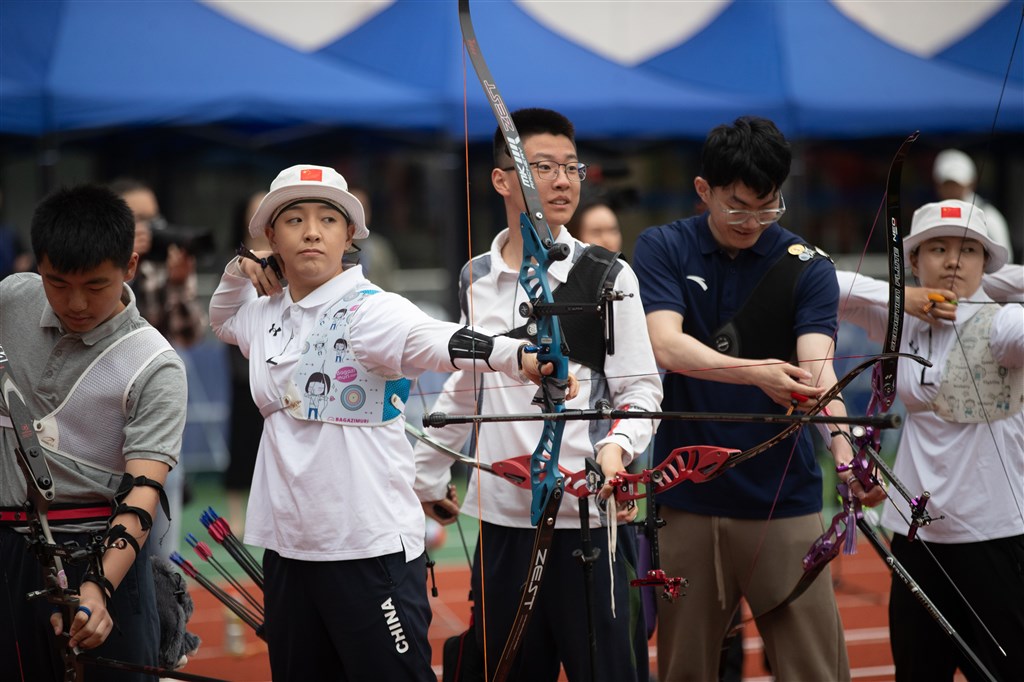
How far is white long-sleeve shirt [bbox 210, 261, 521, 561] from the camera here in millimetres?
2523

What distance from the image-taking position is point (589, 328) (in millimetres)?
2838

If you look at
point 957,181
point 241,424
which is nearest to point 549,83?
point 957,181

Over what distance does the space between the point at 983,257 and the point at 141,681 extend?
234 centimetres

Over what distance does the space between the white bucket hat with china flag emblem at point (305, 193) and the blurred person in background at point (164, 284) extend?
153cm

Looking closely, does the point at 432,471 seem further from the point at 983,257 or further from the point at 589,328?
the point at 983,257

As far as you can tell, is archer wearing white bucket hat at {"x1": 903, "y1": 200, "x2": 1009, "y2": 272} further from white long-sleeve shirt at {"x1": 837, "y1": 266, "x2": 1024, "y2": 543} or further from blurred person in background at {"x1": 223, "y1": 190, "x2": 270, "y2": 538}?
blurred person in background at {"x1": 223, "y1": 190, "x2": 270, "y2": 538}

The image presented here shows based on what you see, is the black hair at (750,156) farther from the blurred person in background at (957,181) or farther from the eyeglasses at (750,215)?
the blurred person in background at (957,181)

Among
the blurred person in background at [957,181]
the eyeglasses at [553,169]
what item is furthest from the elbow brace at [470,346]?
the blurred person in background at [957,181]

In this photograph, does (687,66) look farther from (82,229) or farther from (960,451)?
(82,229)

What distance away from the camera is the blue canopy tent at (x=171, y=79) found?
19.0ft

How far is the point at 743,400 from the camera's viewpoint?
3062mm

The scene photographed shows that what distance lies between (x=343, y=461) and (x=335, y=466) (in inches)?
0.8

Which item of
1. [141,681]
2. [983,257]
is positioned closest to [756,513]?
[983,257]

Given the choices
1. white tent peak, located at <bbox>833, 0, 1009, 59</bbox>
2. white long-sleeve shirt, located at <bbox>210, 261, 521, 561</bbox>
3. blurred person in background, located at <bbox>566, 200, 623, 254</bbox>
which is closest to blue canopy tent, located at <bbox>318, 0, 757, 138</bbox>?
blurred person in background, located at <bbox>566, 200, 623, 254</bbox>
